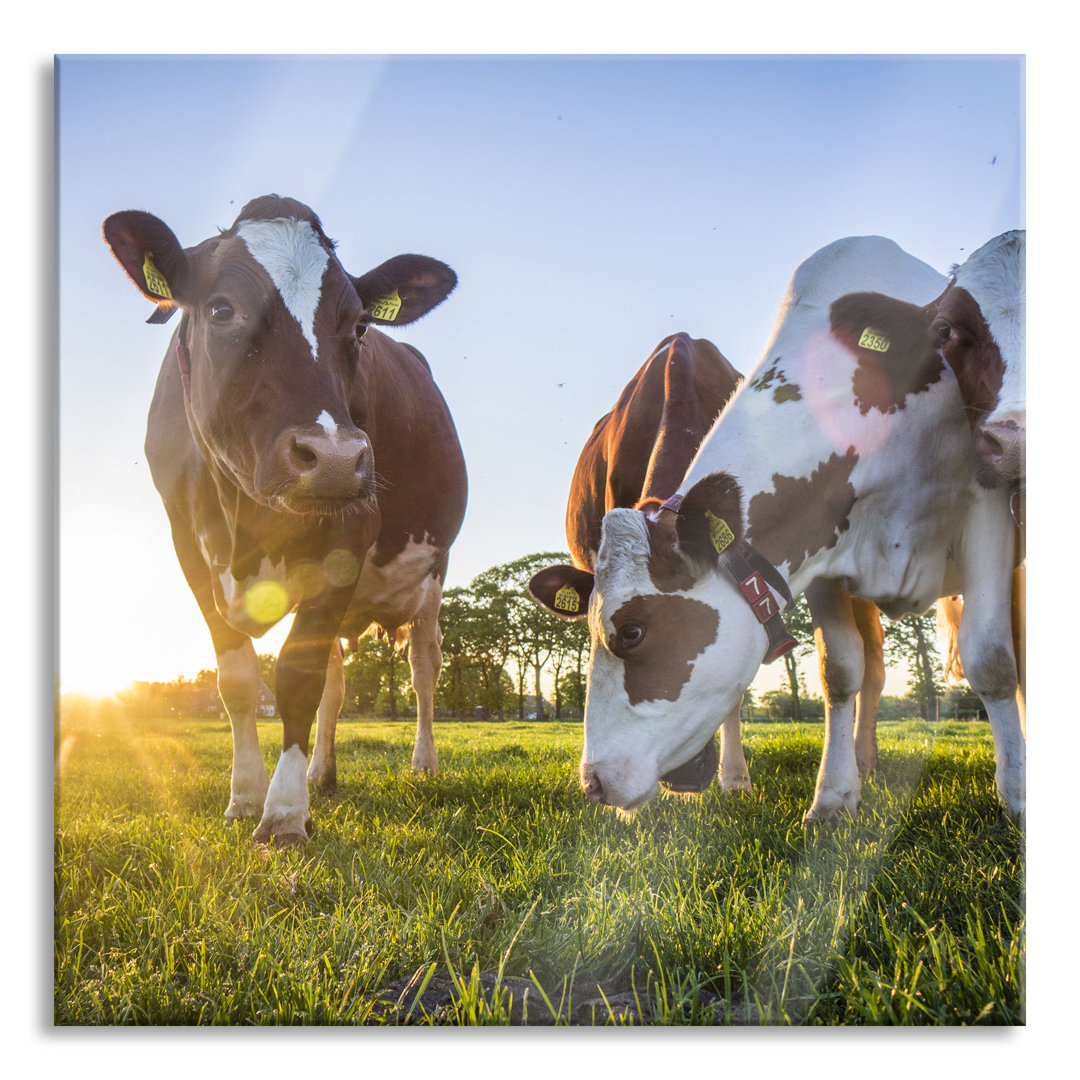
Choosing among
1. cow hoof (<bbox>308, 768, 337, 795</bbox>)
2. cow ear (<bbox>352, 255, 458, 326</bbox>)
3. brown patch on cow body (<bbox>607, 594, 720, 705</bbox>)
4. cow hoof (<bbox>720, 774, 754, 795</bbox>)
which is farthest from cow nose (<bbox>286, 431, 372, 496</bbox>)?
cow hoof (<bbox>720, 774, 754, 795</bbox>)

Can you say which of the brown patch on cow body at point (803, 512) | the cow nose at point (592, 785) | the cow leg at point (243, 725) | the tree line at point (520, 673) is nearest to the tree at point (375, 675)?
the tree line at point (520, 673)

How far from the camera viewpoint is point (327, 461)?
2.76m

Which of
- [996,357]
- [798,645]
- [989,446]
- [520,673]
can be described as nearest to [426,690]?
[520,673]

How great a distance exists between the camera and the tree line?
336 cm

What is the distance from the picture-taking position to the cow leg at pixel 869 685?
4.05m

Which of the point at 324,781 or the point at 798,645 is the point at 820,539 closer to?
the point at 798,645

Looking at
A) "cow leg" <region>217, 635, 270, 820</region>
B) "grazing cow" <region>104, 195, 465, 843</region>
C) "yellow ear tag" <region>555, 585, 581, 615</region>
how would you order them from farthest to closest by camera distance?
"cow leg" <region>217, 635, 270, 820</region>, "yellow ear tag" <region>555, 585, 581, 615</region>, "grazing cow" <region>104, 195, 465, 843</region>

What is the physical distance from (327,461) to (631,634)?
3.60 feet

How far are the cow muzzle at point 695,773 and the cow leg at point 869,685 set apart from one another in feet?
3.59

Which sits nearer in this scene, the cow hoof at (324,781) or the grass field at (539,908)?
the grass field at (539,908)

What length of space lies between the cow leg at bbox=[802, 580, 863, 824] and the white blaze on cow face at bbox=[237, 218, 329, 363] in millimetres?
2266

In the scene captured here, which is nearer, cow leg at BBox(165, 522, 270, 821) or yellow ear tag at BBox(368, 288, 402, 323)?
yellow ear tag at BBox(368, 288, 402, 323)

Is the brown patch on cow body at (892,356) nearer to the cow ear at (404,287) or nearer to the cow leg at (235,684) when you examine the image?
the cow ear at (404,287)

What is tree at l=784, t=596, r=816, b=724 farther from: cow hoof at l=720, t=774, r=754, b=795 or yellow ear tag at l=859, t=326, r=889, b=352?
yellow ear tag at l=859, t=326, r=889, b=352
